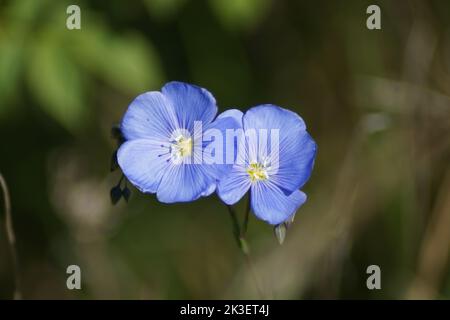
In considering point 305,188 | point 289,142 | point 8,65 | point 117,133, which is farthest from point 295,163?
point 305,188

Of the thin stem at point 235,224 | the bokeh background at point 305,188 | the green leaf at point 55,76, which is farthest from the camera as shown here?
the bokeh background at point 305,188

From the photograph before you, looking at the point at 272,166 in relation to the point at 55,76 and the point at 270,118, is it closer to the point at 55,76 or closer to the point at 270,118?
the point at 270,118

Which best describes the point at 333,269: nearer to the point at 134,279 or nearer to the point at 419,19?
the point at 134,279

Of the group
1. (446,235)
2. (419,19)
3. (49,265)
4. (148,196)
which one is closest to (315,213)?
(446,235)

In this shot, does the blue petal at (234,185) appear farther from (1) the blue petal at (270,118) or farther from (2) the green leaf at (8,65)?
(2) the green leaf at (8,65)

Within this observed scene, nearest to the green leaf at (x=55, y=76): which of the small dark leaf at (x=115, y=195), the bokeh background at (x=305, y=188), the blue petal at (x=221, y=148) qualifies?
the bokeh background at (x=305, y=188)

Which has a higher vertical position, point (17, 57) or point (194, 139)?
point (17, 57)
